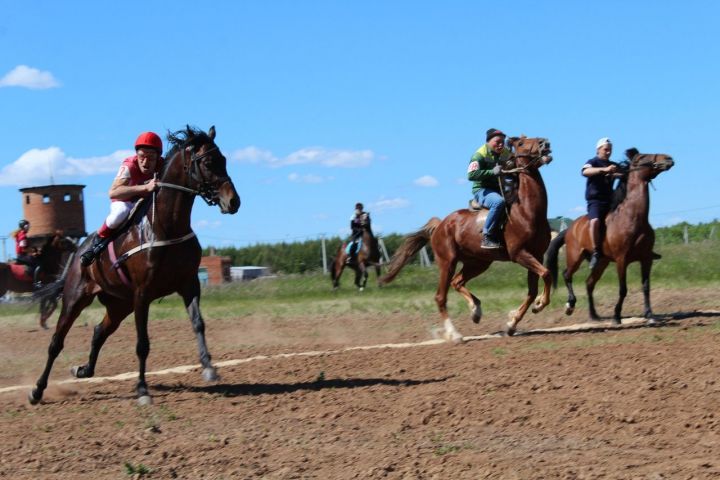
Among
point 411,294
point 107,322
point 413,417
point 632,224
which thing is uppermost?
point 632,224

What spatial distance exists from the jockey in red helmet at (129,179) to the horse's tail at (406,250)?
6.99 meters

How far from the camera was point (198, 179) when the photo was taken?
32.2 ft

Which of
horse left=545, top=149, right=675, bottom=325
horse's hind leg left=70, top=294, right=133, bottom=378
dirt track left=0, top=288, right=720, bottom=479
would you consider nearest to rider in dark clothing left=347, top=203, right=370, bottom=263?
horse left=545, top=149, right=675, bottom=325

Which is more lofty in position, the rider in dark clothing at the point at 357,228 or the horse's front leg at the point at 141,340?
the rider in dark clothing at the point at 357,228

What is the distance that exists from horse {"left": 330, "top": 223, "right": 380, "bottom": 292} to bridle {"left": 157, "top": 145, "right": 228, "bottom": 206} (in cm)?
1809

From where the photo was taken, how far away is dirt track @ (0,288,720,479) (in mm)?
6629

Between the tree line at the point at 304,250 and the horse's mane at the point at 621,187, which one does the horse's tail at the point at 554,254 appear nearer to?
the horse's mane at the point at 621,187

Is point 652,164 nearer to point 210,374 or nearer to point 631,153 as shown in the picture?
point 631,153

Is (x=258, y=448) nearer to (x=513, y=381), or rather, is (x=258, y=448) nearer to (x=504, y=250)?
(x=513, y=381)

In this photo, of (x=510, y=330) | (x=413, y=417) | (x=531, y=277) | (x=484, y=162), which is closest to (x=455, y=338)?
(x=510, y=330)

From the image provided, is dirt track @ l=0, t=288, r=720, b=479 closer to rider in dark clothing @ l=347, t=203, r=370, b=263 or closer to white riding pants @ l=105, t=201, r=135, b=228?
white riding pants @ l=105, t=201, r=135, b=228

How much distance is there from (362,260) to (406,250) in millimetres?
11343

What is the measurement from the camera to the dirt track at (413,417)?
663cm

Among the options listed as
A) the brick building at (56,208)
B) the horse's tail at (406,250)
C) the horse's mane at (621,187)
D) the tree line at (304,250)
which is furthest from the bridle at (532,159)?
the brick building at (56,208)
